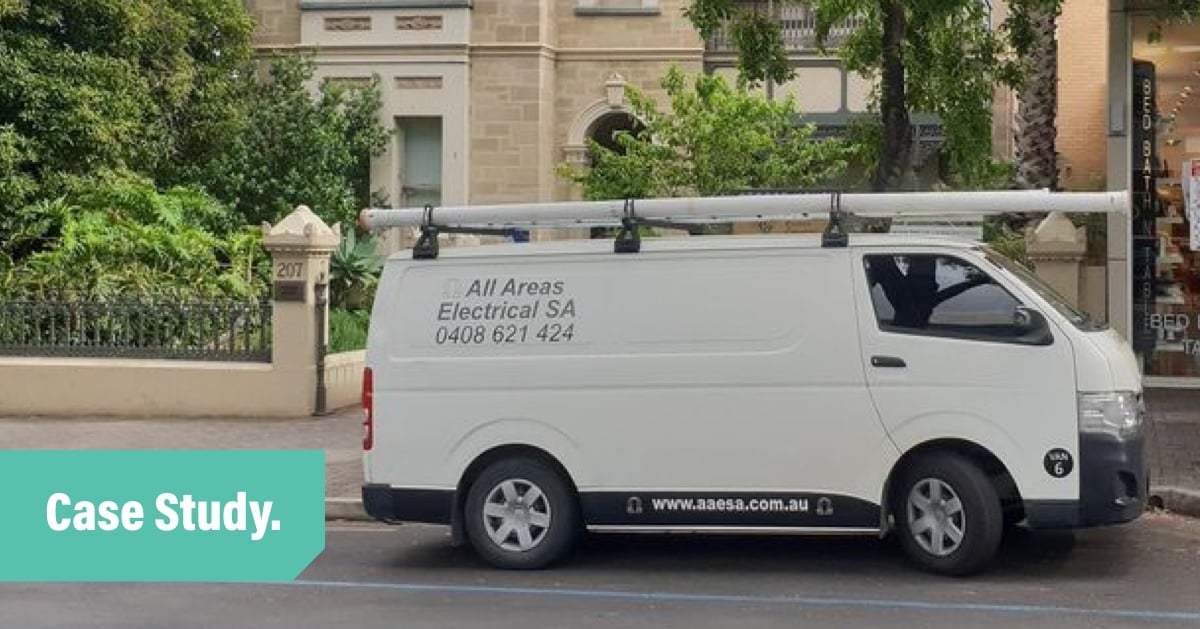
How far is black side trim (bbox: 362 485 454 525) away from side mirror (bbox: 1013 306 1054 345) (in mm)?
3559

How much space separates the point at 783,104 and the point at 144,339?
9.15 meters

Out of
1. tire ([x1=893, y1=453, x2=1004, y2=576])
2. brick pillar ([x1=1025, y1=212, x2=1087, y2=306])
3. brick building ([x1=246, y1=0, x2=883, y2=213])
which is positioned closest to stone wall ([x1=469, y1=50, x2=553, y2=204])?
brick building ([x1=246, y1=0, x2=883, y2=213])

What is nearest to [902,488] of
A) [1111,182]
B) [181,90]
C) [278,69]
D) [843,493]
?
[843,493]

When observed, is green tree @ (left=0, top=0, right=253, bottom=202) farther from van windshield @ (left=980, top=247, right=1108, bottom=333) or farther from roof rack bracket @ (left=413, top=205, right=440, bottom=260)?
van windshield @ (left=980, top=247, right=1108, bottom=333)

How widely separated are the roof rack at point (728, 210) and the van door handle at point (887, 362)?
0.72 meters

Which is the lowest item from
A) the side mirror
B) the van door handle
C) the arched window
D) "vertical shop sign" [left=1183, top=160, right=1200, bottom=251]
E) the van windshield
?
the van door handle

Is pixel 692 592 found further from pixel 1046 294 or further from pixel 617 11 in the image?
pixel 617 11

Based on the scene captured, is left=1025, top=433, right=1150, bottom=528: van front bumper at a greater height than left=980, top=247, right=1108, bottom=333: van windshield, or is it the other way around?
left=980, top=247, right=1108, bottom=333: van windshield

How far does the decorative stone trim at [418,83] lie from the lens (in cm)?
2561

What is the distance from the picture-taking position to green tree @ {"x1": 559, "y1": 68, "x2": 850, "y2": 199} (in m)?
20.6

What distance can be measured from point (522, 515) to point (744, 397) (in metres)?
1.57

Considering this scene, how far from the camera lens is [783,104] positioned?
21.9 m

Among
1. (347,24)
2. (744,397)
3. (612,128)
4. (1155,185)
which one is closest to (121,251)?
(347,24)

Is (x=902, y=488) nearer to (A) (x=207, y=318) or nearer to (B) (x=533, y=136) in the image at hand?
(A) (x=207, y=318)
